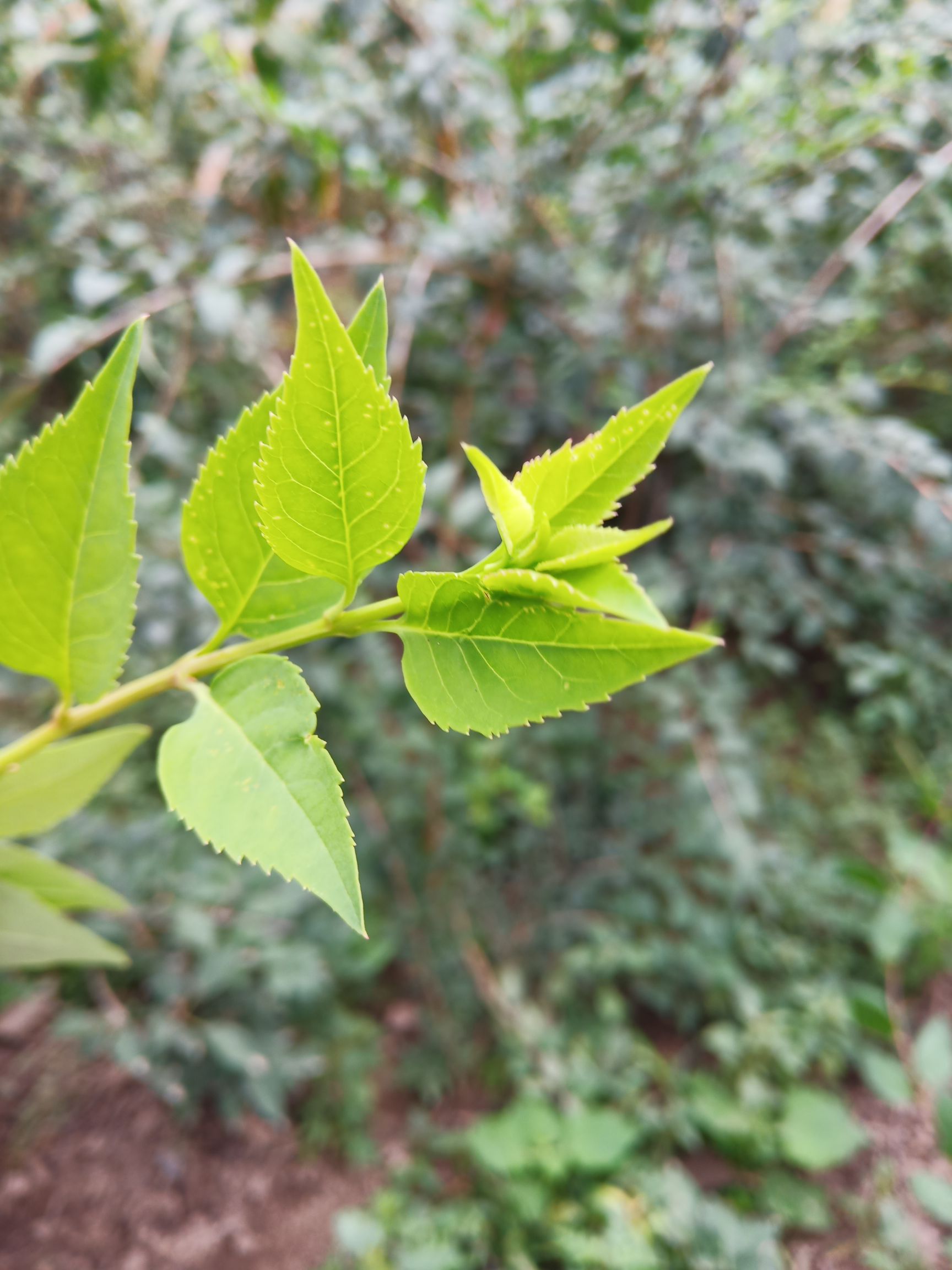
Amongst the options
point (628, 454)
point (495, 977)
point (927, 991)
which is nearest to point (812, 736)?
point (927, 991)

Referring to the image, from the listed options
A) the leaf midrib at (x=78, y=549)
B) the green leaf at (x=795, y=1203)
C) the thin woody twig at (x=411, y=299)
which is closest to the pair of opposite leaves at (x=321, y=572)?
the leaf midrib at (x=78, y=549)

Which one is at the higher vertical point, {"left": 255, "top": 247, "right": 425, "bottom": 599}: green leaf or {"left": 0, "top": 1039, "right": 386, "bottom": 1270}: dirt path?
{"left": 255, "top": 247, "right": 425, "bottom": 599}: green leaf

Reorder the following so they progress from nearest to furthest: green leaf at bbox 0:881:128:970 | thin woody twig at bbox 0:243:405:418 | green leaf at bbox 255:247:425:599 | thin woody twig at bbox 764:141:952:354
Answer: green leaf at bbox 255:247:425:599
green leaf at bbox 0:881:128:970
thin woody twig at bbox 0:243:405:418
thin woody twig at bbox 764:141:952:354

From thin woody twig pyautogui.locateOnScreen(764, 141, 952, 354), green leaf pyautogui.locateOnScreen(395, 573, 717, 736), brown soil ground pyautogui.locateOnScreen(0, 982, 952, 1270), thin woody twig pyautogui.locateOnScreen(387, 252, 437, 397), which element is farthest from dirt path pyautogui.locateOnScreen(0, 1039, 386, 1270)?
thin woody twig pyautogui.locateOnScreen(764, 141, 952, 354)

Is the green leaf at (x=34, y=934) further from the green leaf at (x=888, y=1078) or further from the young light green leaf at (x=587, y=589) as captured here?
the green leaf at (x=888, y=1078)

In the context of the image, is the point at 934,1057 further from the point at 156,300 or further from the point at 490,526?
the point at 156,300

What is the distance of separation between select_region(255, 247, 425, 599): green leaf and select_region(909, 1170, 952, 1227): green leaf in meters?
1.35

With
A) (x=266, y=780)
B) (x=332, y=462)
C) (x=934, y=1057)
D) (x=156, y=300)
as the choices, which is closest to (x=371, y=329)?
(x=332, y=462)

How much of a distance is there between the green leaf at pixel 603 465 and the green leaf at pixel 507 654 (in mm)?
51

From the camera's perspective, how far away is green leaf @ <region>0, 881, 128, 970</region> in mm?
365

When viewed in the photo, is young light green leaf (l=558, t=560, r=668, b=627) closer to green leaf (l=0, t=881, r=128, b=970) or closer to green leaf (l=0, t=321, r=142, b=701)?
green leaf (l=0, t=321, r=142, b=701)

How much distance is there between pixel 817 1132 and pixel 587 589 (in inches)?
55.7

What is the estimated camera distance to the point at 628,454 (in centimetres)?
28

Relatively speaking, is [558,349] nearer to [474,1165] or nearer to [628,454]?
[628,454]
